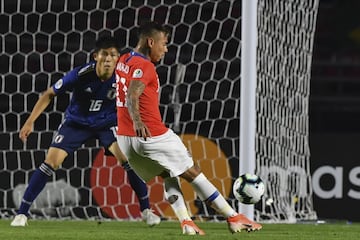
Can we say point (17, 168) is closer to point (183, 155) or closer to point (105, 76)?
point (105, 76)

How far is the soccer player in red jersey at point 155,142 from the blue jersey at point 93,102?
156 centimetres

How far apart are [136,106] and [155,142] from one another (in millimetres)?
361

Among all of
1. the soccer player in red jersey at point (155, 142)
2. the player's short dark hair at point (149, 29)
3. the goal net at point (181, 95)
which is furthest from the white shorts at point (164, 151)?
the goal net at point (181, 95)

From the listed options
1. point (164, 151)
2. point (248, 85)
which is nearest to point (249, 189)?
point (164, 151)

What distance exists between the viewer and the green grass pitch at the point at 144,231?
21.5ft

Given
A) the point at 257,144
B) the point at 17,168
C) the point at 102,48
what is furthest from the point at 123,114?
the point at 17,168

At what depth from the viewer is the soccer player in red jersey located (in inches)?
264

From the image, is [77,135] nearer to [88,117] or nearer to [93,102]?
[88,117]

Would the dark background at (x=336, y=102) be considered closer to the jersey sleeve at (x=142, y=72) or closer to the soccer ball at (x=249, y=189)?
the soccer ball at (x=249, y=189)

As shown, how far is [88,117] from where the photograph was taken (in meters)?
8.53

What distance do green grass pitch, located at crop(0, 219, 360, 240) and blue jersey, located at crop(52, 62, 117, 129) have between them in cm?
80

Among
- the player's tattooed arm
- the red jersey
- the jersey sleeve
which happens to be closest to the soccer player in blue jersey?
the red jersey

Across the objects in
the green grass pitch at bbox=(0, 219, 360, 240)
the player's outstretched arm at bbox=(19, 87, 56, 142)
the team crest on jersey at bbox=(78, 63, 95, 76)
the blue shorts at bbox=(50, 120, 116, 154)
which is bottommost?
the green grass pitch at bbox=(0, 219, 360, 240)

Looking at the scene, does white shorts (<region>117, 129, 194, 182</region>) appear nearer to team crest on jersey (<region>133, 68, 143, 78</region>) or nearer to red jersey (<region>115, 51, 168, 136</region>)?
red jersey (<region>115, 51, 168, 136</region>)
